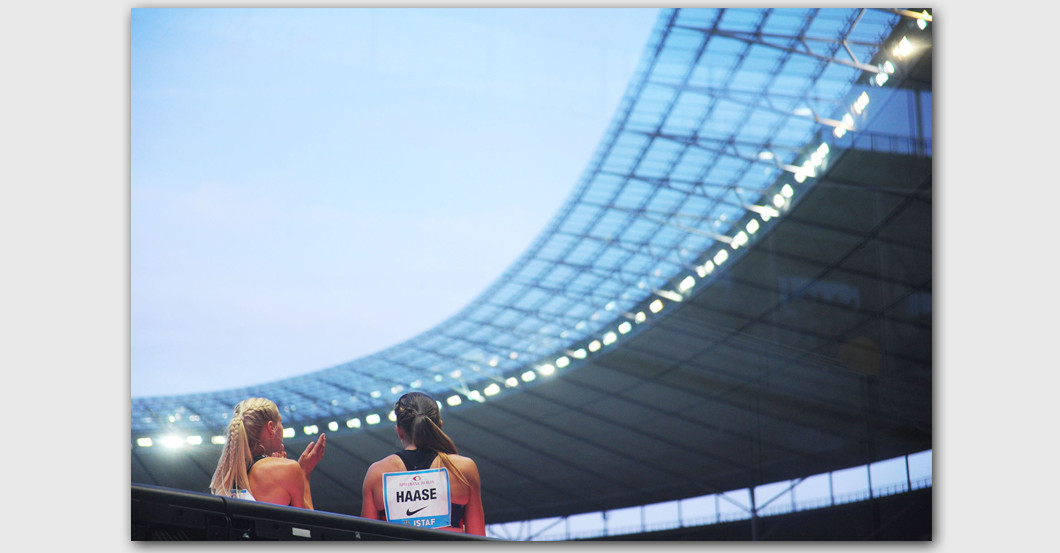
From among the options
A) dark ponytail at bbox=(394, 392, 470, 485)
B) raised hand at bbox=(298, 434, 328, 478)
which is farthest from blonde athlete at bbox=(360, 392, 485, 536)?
raised hand at bbox=(298, 434, 328, 478)

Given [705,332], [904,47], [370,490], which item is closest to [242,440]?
[370,490]

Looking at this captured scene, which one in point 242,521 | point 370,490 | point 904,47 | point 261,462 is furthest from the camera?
point 904,47

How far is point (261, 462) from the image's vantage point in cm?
454

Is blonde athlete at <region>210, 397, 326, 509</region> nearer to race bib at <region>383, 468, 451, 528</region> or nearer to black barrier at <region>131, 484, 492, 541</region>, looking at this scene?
race bib at <region>383, 468, 451, 528</region>

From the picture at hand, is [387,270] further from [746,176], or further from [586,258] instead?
[746,176]

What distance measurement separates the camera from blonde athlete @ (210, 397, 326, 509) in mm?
4391

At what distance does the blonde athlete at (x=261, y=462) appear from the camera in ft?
14.4

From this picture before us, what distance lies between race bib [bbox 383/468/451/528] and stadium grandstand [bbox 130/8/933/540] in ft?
0.67

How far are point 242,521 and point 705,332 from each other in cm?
304

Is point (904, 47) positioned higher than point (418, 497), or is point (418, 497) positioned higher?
point (904, 47)

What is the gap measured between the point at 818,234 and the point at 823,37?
109 centimetres

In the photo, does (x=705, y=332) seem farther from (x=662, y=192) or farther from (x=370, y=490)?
(x=370, y=490)

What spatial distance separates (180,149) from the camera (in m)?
4.86
